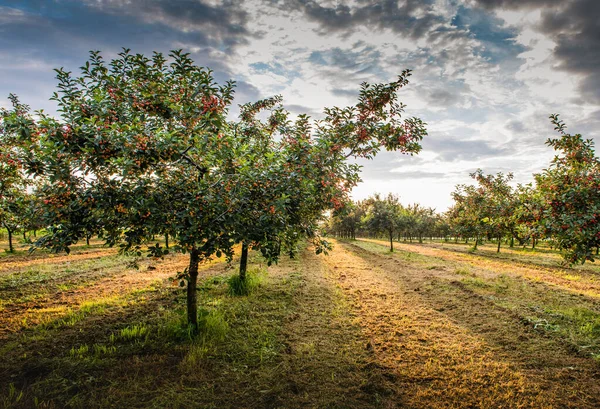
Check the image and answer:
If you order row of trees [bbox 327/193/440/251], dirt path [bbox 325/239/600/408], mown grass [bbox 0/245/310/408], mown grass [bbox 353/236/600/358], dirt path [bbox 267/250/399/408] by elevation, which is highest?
row of trees [bbox 327/193/440/251]

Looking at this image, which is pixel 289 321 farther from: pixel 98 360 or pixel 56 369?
pixel 56 369

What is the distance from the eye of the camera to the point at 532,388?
5605 millimetres

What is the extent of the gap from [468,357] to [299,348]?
4239 millimetres

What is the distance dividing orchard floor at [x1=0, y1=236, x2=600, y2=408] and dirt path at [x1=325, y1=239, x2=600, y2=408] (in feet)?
0.11

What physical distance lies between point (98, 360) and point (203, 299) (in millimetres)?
4730

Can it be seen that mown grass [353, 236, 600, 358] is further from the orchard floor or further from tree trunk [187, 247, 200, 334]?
tree trunk [187, 247, 200, 334]

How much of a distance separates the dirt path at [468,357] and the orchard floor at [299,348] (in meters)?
0.03

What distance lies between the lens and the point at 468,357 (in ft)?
22.4

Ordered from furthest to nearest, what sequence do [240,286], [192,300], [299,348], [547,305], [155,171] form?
1. [240,286]
2. [547,305]
3. [192,300]
4. [299,348]
5. [155,171]

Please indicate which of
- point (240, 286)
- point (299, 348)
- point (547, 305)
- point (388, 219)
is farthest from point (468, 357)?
point (388, 219)

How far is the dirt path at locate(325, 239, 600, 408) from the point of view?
5363 mm

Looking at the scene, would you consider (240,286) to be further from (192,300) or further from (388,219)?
(388,219)

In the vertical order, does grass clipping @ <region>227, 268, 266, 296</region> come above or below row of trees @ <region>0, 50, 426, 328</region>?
below

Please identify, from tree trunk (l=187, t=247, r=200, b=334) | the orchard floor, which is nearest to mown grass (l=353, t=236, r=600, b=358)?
the orchard floor
